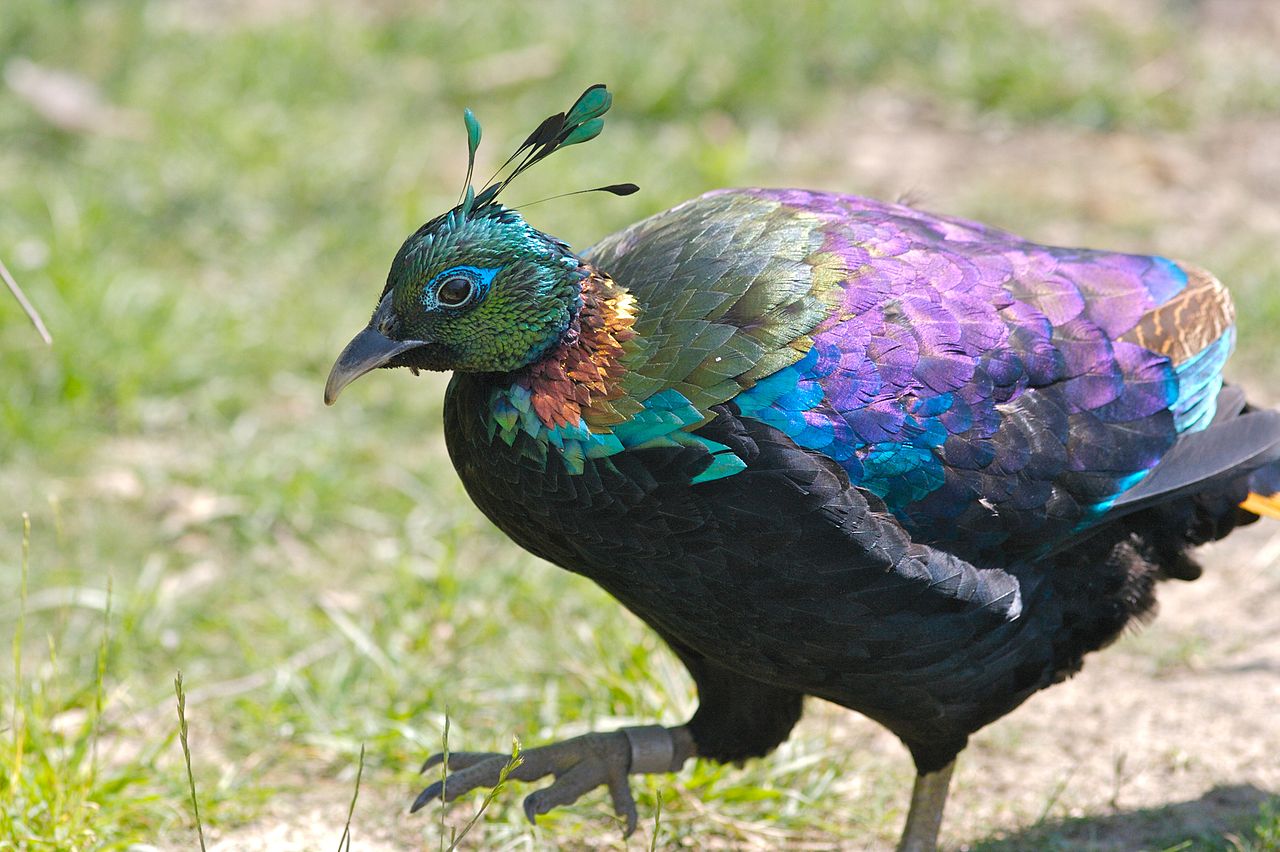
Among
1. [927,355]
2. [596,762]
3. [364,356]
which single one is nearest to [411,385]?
[596,762]

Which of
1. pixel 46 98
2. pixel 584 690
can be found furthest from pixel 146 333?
pixel 584 690

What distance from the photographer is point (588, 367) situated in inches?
108

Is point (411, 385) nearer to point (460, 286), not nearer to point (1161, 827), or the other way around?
point (460, 286)

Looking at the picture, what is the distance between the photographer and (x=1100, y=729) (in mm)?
3781

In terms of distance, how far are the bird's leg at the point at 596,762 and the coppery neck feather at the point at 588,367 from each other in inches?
37.8

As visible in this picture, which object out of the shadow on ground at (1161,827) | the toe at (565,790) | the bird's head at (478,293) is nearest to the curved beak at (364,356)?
the bird's head at (478,293)

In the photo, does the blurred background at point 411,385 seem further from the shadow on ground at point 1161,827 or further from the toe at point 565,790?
the toe at point 565,790

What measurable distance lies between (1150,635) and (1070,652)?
122 centimetres

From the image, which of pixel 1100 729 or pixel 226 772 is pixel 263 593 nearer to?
pixel 226 772

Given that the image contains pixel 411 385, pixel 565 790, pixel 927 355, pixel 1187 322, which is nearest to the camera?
pixel 927 355

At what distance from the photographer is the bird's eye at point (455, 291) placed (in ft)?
8.92

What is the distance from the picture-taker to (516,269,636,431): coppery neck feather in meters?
2.70

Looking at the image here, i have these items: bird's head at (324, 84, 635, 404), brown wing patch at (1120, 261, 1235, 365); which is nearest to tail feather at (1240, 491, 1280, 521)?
brown wing patch at (1120, 261, 1235, 365)

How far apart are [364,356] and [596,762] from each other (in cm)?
112
